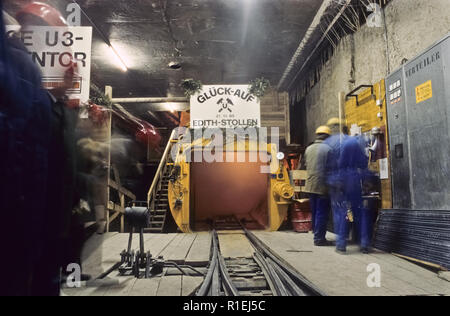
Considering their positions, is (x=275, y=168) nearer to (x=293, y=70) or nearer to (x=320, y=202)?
(x=320, y=202)

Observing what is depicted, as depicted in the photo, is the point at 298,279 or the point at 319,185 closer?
the point at 298,279

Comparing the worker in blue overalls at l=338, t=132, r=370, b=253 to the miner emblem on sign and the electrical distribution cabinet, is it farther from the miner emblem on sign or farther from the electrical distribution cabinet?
the miner emblem on sign

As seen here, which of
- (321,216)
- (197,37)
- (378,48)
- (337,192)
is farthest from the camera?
(197,37)

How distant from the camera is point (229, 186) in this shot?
33.3 feet

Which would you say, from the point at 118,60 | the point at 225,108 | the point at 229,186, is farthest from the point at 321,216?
the point at 118,60

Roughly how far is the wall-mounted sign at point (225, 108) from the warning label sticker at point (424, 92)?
298 centimetres

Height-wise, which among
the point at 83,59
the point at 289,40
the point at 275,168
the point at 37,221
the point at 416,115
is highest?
the point at 289,40

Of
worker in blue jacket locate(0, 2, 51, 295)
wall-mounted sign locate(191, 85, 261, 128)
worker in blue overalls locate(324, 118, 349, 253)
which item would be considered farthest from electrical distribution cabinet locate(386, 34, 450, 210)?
worker in blue jacket locate(0, 2, 51, 295)

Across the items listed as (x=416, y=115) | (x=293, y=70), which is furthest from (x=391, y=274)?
(x=293, y=70)

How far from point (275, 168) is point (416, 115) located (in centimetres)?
326

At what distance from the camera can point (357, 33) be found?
596 centimetres

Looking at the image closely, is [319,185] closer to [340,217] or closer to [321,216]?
[321,216]

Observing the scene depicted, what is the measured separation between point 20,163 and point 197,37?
644 cm

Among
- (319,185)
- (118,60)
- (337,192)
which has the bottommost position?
(337,192)
